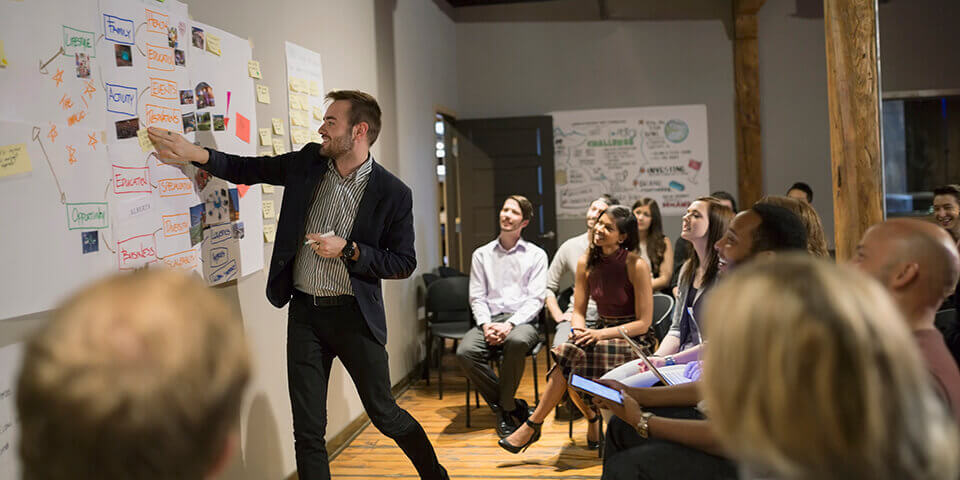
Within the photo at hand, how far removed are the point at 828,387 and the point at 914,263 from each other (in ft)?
2.79

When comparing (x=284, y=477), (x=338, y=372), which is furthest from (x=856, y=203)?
(x=284, y=477)

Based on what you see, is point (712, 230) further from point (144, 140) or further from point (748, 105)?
point (748, 105)

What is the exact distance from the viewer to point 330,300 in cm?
276

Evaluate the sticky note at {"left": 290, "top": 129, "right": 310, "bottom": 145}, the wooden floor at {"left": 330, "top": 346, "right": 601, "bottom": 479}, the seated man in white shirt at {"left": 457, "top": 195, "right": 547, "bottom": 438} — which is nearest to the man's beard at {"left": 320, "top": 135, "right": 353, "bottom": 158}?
the sticky note at {"left": 290, "top": 129, "right": 310, "bottom": 145}

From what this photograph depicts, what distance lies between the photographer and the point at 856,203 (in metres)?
3.69

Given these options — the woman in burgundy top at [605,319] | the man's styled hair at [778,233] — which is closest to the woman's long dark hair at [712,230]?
the woman in burgundy top at [605,319]

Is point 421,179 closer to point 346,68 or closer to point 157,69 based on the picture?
point 346,68

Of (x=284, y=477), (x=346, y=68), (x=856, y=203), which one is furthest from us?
(x=346, y=68)

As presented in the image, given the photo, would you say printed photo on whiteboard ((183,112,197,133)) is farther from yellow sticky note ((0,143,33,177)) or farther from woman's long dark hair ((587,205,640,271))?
woman's long dark hair ((587,205,640,271))

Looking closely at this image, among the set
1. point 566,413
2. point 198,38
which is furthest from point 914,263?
point 566,413

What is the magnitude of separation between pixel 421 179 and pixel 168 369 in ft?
16.7

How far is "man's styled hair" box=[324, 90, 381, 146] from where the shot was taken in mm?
2832

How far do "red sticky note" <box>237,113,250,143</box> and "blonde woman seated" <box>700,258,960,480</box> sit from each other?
2521 mm

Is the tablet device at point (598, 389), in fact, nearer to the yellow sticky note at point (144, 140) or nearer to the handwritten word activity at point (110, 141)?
the handwritten word activity at point (110, 141)
